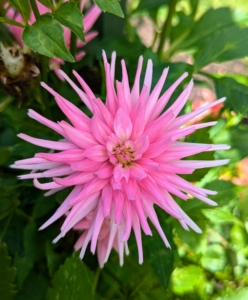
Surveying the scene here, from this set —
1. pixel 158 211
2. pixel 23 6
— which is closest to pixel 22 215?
pixel 158 211

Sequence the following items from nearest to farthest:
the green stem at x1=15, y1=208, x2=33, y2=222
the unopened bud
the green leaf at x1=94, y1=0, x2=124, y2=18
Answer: the green leaf at x1=94, y1=0, x2=124, y2=18 < the unopened bud < the green stem at x1=15, y1=208, x2=33, y2=222

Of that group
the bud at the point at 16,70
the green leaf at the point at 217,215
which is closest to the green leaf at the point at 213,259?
the green leaf at the point at 217,215

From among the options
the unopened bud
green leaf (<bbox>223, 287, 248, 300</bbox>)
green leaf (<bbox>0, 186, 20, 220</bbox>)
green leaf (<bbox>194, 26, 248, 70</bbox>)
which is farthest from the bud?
green leaf (<bbox>223, 287, 248, 300</bbox>)

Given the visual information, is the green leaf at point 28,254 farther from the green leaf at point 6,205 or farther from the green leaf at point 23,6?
the green leaf at point 23,6

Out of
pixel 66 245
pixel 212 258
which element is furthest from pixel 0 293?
pixel 212 258

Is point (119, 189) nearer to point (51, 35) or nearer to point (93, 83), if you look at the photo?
point (51, 35)

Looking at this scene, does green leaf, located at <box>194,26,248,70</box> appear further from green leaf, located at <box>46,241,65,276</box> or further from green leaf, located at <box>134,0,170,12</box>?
green leaf, located at <box>46,241,65,276</box>

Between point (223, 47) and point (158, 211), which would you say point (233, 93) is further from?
point (158, 211)
